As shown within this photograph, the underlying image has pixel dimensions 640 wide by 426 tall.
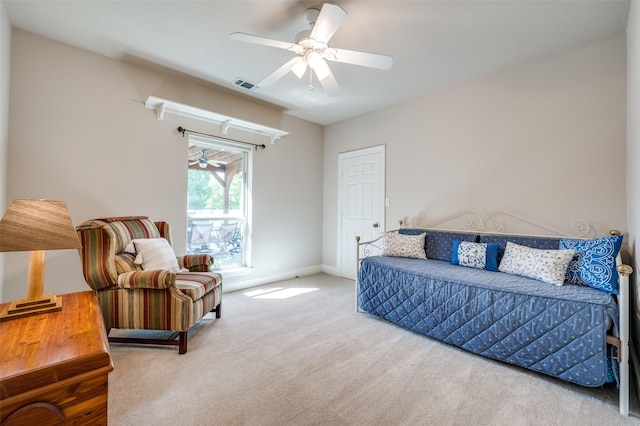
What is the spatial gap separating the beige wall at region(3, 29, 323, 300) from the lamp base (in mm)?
1577

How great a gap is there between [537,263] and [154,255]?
3232 mm

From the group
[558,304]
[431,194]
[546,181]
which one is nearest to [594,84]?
[546,181]

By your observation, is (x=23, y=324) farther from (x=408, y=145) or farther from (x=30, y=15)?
(x=408, y=145)

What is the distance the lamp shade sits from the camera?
1284 millimetres

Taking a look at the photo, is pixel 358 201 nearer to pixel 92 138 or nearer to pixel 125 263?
pixel 125 263

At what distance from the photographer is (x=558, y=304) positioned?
1.84 metres

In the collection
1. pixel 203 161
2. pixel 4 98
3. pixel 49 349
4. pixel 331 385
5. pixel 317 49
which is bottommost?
pixel 331 385

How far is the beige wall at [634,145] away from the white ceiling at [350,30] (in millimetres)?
313

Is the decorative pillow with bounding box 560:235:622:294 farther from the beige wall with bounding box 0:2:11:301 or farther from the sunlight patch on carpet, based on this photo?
the beige wall with bounding box 0:2:11:301

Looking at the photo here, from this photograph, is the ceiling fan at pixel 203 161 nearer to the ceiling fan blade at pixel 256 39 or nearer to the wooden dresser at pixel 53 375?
the ceiling fan blade at pixel 256 39

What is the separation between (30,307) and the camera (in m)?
1.37

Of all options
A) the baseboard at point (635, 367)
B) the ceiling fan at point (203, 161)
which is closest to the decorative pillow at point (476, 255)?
the baseboard at point (635, 367)

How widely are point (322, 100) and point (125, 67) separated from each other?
2.27 meters

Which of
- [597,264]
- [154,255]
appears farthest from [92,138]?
[597,264]
